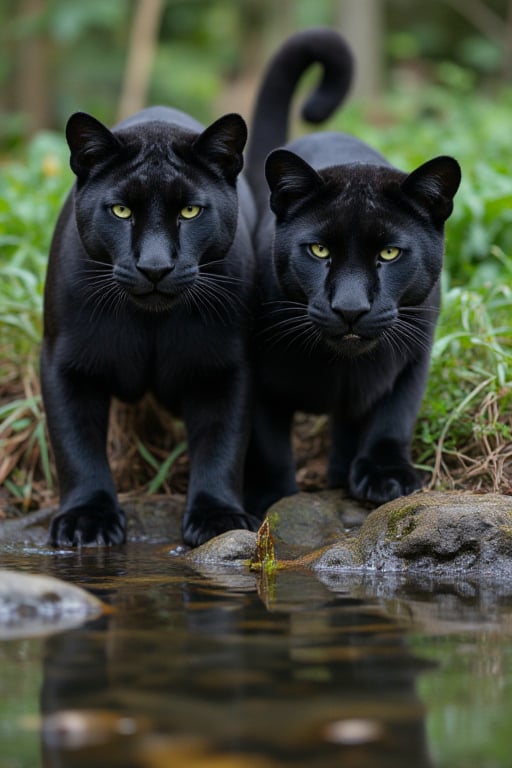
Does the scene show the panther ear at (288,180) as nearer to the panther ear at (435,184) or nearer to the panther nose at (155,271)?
the panther ear at (435,184)

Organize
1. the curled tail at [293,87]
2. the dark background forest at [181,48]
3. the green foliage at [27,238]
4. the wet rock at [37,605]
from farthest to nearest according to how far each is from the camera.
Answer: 1. the dark background forest at [181,48]
2. the curled tail at [293,87]
3. the green foliage at [27,238]
4. the wet rock at [37,605]

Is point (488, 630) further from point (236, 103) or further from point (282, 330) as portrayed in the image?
point (236, 103)

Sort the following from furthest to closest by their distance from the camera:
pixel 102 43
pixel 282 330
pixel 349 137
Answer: pixel 102 43, pixel 349 137, pixel 282 330

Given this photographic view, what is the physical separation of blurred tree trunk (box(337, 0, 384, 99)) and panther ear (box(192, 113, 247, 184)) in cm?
878

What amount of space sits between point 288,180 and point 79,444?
43.0 inches

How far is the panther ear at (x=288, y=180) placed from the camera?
3521mm

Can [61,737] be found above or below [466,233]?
below

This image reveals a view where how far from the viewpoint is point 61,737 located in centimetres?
168

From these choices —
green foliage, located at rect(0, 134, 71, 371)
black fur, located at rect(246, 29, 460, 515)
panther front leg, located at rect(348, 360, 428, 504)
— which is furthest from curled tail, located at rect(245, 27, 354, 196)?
panther front leg, located at rect(348, 360, 428, 504)

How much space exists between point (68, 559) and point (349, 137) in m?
2.15

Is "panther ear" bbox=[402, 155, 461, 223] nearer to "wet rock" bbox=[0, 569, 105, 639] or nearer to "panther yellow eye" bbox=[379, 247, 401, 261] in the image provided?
"panther yellow eye" bbox=[379, 247, 401, 261]

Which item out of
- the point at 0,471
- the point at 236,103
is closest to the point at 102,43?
the point at 236,103

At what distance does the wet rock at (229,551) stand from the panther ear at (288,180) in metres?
1.08

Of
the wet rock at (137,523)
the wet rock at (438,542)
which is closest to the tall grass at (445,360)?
the wet rock at (137,523)
